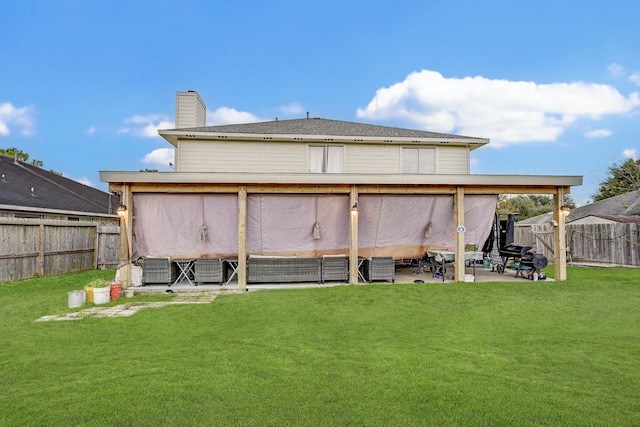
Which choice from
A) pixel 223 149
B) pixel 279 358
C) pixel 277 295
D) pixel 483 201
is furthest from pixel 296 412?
pixel 223 149

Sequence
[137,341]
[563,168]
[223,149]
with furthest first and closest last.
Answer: [563,168] → [223,149] → [137,341]

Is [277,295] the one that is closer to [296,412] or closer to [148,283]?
[148,283]

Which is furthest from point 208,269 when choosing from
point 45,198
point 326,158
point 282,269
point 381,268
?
point 45,198

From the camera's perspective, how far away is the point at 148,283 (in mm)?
8562

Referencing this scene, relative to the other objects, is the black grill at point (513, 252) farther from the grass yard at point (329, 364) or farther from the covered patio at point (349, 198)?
the grass yard at point (329, 364)

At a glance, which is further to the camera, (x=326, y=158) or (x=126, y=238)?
(x=326, y=158)

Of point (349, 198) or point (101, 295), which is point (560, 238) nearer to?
point (349, 198)

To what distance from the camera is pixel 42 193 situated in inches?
547

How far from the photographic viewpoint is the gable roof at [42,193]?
1203 centimetres

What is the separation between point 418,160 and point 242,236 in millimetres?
7237

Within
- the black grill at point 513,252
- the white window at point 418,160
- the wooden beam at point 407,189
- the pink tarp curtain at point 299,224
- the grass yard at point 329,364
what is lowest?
the grass yard at point 329,364

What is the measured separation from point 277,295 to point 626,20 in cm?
2017

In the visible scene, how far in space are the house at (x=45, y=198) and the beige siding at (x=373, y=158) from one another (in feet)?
35.6

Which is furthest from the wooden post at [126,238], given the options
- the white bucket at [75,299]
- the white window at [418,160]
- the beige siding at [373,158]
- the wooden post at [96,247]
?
the white window at [418,160]
